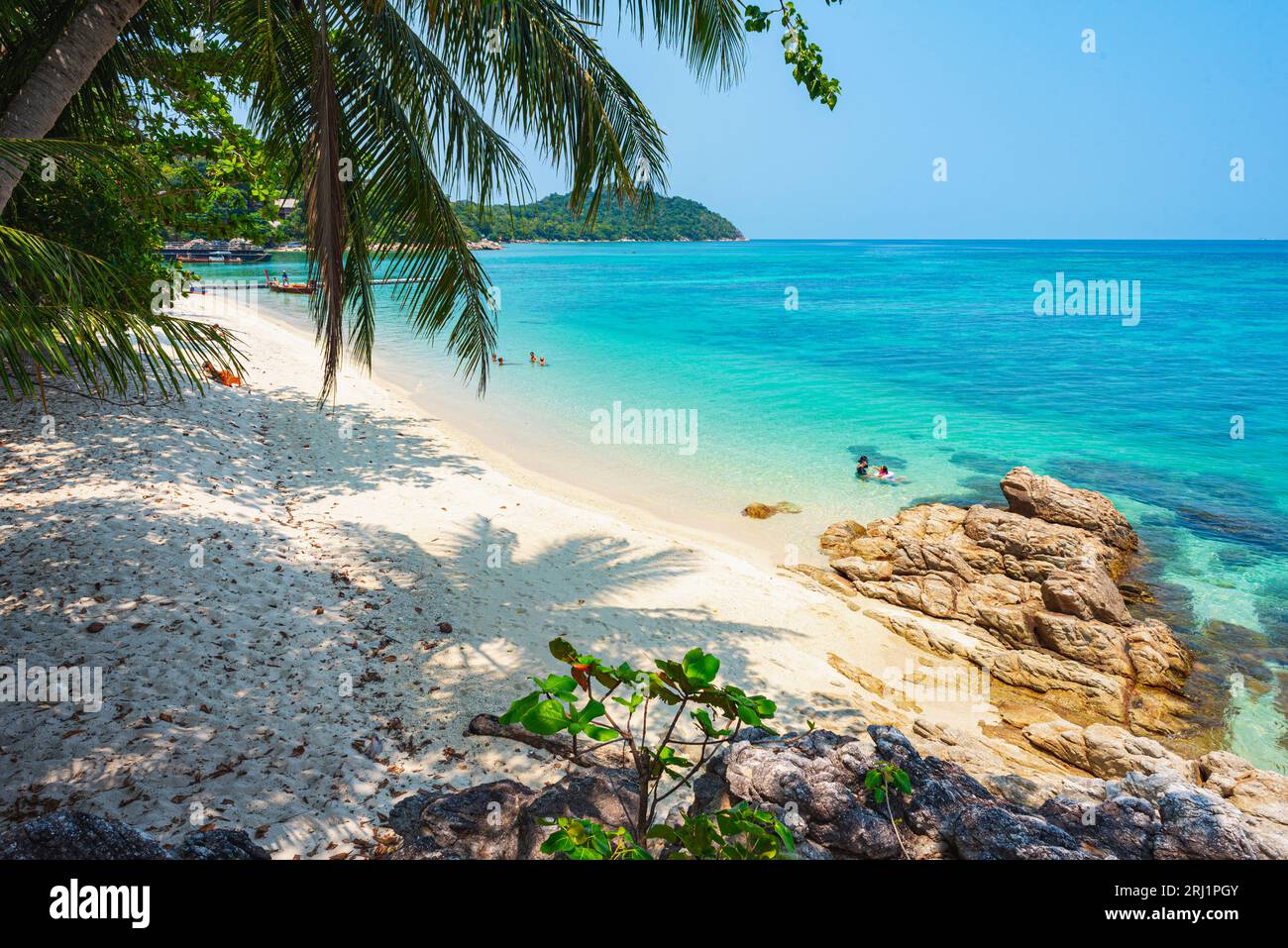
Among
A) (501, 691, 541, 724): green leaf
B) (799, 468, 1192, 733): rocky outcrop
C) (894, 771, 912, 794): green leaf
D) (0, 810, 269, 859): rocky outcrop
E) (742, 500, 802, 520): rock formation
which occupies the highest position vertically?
(501, 691, 541, 724): green leaf

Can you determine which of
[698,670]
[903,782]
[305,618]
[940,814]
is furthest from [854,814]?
[305,618]

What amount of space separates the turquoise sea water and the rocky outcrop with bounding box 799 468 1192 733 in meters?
0.75

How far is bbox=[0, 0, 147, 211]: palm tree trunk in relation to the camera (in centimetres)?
386

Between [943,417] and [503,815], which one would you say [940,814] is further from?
[943,417]

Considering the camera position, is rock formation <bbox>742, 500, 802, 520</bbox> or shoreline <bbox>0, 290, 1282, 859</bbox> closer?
shoreline <bbox>0, 290, 1282, 859</bbox>

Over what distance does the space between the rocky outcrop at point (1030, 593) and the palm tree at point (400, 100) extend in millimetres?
6440

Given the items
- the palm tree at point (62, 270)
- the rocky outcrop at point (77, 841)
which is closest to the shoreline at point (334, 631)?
the rocky outcrop at point (77, 841)

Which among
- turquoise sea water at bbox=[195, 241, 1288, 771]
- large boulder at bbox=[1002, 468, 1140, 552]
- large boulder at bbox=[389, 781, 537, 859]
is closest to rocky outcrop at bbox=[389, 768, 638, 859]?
large boulder at bbox=[389, 781, 537, 859]

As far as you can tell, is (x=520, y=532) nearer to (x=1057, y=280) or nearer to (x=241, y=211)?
(x=241, y=211)

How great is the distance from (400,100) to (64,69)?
7.61 ft

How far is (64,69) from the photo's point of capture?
13.1 ft

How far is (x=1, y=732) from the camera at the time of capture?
3.95m

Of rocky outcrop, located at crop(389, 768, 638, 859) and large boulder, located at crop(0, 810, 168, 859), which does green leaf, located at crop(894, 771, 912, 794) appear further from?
large boulder, located at crop(0, 810, 168, 859)
